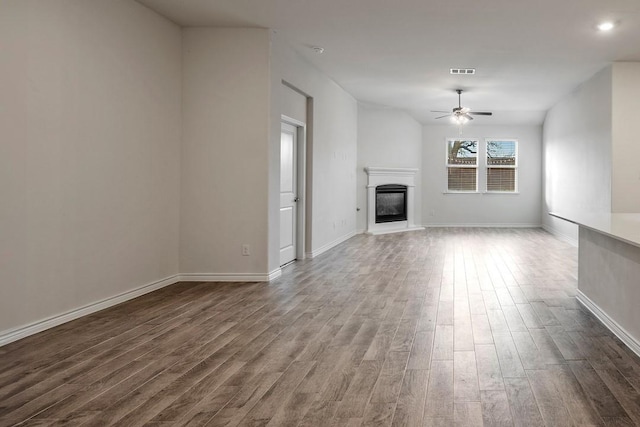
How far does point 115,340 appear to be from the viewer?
3.46m

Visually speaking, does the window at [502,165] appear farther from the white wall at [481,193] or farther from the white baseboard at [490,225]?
the white baseboard at [490,225]

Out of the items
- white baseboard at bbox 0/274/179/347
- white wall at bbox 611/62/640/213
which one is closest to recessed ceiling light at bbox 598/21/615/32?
white wall at bbox 611/62/640/213

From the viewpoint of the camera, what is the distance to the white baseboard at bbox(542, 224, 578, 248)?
9442 mm

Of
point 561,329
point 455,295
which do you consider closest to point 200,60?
point 455,295

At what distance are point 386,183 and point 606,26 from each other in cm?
666

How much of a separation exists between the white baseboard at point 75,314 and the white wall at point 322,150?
4.27ft

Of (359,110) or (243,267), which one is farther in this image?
(359,110)

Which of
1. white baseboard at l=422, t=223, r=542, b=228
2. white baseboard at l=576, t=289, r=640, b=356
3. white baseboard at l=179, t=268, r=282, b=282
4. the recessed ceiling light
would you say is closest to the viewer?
white baseboard at l=576, t=289, r=640, b=356

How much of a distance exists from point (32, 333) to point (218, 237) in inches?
88.8

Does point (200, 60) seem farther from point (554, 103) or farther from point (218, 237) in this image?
point (554, 103)

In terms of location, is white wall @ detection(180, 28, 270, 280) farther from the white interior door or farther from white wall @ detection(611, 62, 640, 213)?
white wall @ detection(611, 62, 640, 213)

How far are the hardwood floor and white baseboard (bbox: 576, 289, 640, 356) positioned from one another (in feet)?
0.19

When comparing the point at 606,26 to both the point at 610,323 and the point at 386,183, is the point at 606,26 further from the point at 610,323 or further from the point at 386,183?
the point at 386,183

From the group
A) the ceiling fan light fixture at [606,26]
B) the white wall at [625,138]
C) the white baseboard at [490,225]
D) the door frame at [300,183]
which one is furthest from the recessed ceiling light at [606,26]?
the white baseboard at [490,225]
